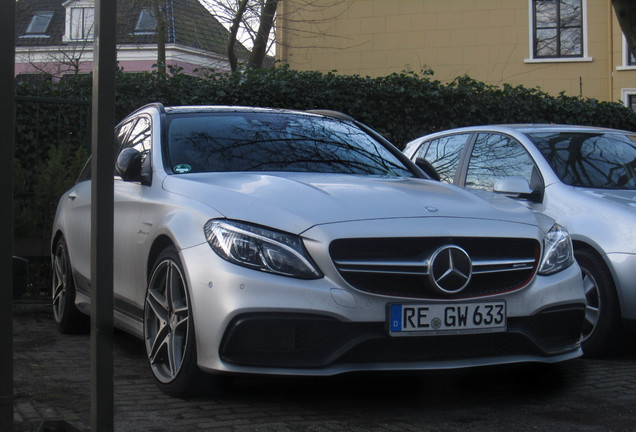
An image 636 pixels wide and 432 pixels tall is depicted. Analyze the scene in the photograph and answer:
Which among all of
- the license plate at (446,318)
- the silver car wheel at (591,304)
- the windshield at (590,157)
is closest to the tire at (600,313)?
the silver car wheel at (591,304)

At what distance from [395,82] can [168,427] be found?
987 centimetres

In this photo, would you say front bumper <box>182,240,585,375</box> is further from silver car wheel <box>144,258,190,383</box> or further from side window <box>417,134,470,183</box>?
side window <box>417,134,470,183</box>

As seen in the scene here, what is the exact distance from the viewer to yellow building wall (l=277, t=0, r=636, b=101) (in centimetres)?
2409

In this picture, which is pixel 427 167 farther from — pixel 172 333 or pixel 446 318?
pixel 172 333

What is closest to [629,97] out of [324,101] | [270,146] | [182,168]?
[324,101]

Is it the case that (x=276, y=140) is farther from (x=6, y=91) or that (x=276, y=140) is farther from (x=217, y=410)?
(x=6, y=91)

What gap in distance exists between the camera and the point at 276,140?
5375mm

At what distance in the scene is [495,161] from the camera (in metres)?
7.18

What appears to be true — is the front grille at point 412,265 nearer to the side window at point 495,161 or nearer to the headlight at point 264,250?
the headlight at point 264,250

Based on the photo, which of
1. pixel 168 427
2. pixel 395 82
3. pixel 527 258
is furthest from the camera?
pixel 395 82

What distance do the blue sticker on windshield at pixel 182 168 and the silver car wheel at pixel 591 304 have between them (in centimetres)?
272

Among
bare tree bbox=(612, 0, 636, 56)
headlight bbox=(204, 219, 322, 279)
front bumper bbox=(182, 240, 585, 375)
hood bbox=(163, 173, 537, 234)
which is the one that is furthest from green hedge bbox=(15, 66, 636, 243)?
front bumper bbox=(182, 240, 585, 375)

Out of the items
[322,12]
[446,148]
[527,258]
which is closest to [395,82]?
[446,148]

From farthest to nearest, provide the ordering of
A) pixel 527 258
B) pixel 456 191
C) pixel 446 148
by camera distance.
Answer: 1. pixel 446 148
2. pixel 456 191
3. pixel 527 258
